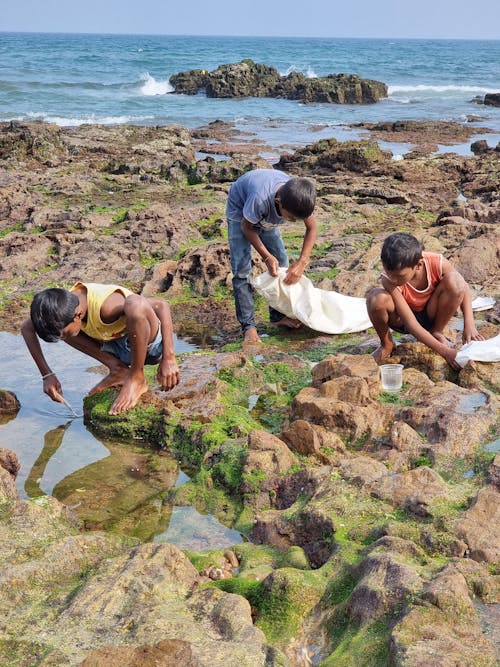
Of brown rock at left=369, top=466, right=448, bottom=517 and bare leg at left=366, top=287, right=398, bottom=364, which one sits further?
bare leg at left=366, top=287, right=398, bottom=364

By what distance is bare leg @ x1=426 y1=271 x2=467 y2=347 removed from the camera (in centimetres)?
504

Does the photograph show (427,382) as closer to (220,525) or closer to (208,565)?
(220,525)

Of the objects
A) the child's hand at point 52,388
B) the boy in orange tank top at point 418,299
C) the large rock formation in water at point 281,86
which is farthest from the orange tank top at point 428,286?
the large rock formation in water at point 281,86

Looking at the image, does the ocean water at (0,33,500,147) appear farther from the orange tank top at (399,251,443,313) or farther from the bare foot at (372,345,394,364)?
the bare foot at (372,345,394,364)

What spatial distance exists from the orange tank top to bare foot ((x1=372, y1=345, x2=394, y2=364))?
353mm

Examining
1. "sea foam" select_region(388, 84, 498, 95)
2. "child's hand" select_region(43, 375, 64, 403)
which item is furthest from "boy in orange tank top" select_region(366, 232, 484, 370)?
"sea foam" select_region(388, 84, 498, 95)

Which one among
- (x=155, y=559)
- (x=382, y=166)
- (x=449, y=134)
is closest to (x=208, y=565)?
(x=155, y=559)

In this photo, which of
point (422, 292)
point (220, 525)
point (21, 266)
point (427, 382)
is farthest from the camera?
point (21, 266)

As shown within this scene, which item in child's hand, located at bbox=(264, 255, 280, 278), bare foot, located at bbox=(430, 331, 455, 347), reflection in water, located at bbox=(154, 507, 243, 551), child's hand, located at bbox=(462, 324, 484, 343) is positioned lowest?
reflection in water, located at bbox=(154, 507, 243, 551)

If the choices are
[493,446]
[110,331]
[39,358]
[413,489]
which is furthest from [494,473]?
[39,358]

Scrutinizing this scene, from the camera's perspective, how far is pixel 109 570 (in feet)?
8.70

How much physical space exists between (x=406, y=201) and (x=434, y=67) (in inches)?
2080

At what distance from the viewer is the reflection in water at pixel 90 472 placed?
3.61 m

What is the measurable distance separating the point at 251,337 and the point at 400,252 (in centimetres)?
162
